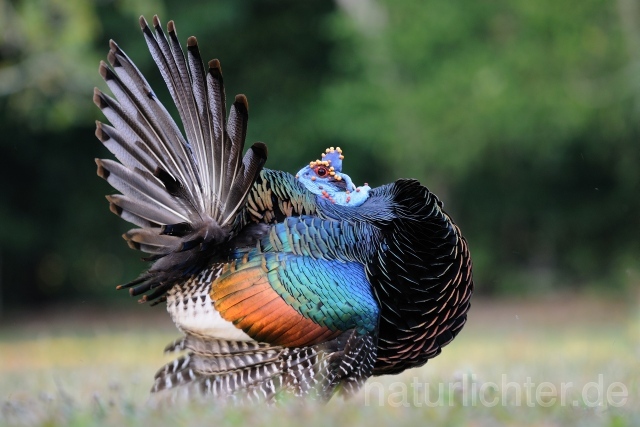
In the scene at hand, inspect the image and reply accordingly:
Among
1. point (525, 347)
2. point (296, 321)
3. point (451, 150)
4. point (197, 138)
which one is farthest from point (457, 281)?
point (451, 150)

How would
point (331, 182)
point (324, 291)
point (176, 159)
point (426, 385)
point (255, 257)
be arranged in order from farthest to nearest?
point (426, 385) < point (331, 182) < point (176, 159) < point (255, 257) < point (324, 291)

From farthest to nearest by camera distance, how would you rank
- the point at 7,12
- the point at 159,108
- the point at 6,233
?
the point at 6,233 → the point at 7,12 → the point at 159,108

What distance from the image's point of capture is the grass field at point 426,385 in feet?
11.2

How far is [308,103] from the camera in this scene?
644 inches

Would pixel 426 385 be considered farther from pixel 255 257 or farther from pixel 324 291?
pixel 255 257

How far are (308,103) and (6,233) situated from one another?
5736mm

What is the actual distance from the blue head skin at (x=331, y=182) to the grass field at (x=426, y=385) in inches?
40.0

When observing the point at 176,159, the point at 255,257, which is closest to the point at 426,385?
the point at 255,257

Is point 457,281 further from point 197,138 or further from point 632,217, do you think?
point 632,217

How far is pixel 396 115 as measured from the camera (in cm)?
1465

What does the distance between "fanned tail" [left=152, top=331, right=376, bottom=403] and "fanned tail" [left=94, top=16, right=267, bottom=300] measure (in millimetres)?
471

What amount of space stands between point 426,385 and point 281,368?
1.18m

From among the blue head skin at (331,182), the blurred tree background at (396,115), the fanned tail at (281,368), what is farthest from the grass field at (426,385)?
the blurred tree background at (396,115)

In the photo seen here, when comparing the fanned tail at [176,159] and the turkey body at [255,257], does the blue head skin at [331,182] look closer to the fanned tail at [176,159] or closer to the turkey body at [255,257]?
the turkey body at [255,257]
